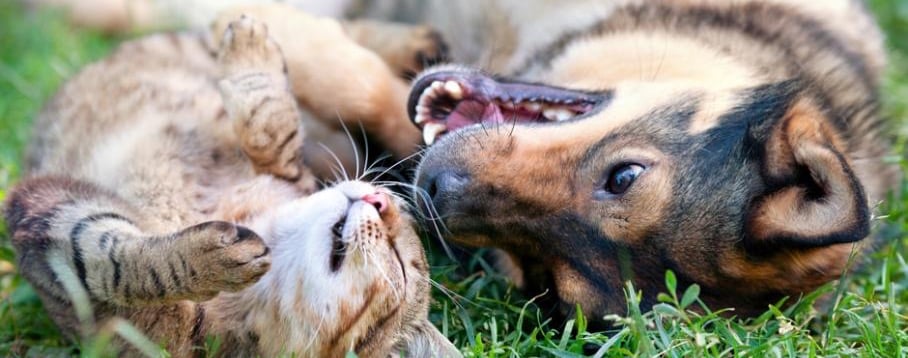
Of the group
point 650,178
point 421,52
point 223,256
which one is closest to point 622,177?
point 650,178

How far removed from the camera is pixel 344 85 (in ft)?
15.2

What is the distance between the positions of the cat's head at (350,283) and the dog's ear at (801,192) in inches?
44.8

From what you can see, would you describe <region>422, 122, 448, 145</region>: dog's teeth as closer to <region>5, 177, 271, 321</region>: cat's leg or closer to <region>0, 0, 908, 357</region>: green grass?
<region>0, 0, 908, 357</region>: green grass

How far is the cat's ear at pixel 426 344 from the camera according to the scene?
11.3 feet

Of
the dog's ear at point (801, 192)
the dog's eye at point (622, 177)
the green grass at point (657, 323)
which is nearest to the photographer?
the dog's ear at point (801, 192)

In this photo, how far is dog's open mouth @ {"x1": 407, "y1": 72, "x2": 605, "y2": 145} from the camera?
3.98 meters

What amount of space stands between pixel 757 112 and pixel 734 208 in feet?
1.57

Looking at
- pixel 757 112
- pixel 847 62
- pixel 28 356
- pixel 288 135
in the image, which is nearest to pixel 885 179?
pixel 847 62

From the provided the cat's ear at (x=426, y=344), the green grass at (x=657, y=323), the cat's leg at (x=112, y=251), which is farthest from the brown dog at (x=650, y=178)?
the cat's leg at (x=112, y=251)

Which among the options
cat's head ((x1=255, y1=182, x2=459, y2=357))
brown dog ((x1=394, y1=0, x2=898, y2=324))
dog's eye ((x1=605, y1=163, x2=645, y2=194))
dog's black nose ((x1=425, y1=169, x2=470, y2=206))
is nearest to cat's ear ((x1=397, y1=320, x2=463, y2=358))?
cat's head ((x1=255, y1=182, x2=459, y2=357))

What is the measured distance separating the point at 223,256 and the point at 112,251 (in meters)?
0.45

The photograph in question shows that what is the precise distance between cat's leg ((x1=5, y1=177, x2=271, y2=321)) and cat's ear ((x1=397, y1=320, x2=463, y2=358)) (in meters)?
0.67

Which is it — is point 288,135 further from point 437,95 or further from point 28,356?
point 28,356

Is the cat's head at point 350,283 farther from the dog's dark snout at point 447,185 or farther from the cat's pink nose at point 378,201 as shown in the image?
the dog's dark snout at point 447,185
